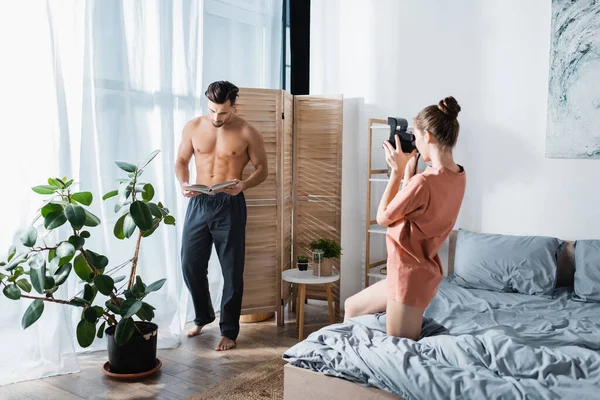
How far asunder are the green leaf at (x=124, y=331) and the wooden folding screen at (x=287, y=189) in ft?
3.57

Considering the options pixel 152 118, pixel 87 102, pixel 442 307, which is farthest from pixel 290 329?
pixel 87 102

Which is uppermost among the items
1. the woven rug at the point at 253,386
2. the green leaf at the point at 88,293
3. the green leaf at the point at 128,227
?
the green leaf at the point at 128,227

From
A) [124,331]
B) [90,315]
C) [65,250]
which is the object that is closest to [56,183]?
[65,250]

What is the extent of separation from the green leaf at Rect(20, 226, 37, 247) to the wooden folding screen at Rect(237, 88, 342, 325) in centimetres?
146

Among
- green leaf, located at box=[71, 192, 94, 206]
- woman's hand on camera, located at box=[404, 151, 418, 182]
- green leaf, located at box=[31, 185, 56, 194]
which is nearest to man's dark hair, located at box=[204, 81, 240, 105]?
green leaf, located at box=[71, 192, 94, 206]

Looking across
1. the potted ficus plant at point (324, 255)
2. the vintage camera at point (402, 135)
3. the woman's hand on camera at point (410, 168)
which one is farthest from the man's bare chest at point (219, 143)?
the woman's hand on camera at point (410, 168)

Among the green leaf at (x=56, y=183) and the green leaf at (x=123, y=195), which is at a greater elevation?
the green leaf at (x=56, y=183)

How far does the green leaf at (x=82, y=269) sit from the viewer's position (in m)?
2.86

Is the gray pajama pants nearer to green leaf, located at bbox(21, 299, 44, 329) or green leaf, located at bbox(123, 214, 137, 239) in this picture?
green leaf, located at bbox(123, 214, 137, 239)

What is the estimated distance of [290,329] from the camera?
3.90 m

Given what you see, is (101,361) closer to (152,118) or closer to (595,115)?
(152,118)

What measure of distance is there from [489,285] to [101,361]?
7.48 ft

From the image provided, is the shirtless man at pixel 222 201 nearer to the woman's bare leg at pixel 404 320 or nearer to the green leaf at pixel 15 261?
the green leaf at pixel 15 261

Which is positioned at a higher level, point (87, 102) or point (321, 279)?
point (87, 102)
